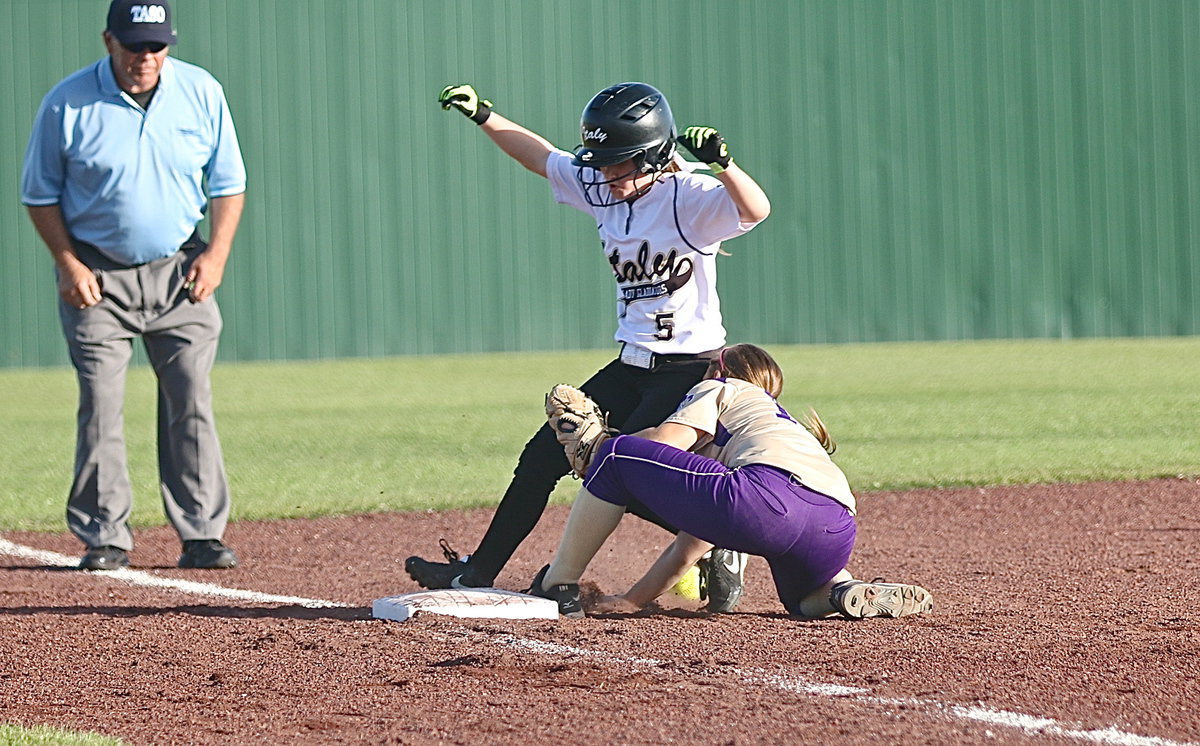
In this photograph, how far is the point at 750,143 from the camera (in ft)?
54.6

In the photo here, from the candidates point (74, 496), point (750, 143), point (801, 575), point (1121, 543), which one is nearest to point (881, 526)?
point (1121, 543)

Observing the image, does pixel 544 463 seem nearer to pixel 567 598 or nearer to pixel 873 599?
pixel 567 598

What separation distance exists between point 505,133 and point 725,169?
1.14 m

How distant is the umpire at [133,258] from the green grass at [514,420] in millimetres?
1427

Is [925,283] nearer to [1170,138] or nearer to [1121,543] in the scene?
[1170,138]

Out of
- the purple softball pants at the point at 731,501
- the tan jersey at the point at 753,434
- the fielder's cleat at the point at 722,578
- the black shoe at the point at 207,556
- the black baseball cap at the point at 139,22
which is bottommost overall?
the black shoe at the point at 207,556

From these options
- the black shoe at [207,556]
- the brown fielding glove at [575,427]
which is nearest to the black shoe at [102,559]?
the black shoe at [207,556]

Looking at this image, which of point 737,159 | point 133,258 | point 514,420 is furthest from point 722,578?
point 737,159

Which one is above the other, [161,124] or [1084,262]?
[161,124]

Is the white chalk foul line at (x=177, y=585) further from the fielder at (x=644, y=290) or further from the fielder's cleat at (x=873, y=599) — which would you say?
the fielder's cleat at (x=873, y=599)

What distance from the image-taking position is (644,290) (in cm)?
486

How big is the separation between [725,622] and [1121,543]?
2256mm

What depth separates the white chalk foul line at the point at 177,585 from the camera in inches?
204

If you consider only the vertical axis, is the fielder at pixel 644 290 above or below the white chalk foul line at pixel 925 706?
above
